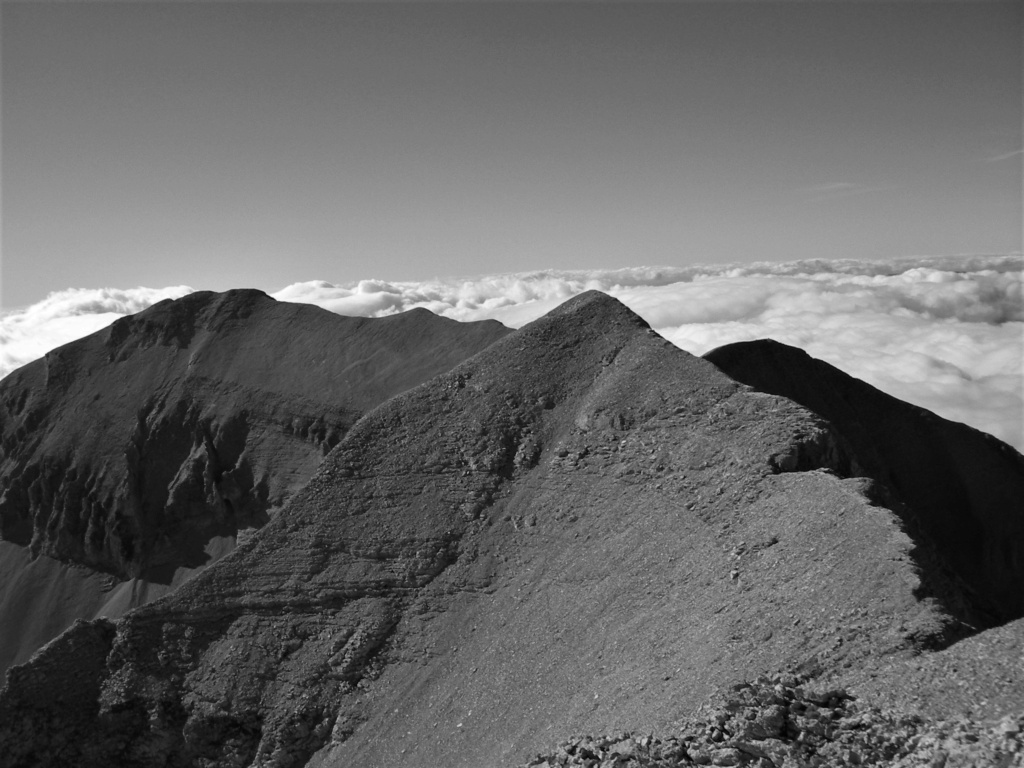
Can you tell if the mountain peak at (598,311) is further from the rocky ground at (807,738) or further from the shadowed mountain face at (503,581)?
the rocky ground at (807,738)

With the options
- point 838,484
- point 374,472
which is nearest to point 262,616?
point 374,472

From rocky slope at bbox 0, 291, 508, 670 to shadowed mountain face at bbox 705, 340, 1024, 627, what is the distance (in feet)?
63.9

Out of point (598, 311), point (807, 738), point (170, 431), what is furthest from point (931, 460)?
point (170, 431)

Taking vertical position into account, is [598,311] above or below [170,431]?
above

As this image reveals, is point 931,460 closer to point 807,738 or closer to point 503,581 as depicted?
point 503,581

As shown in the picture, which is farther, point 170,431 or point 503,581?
point 170,431

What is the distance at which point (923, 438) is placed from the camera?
52.1 meters

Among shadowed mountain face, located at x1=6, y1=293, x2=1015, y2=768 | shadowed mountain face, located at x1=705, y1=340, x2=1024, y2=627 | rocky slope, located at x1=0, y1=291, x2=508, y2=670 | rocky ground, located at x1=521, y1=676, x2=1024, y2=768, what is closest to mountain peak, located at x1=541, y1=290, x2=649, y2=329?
shadowed mountain face, located at x1=6, y1=293, x2=1015, y2=768

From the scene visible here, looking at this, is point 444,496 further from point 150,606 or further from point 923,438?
point 923,438

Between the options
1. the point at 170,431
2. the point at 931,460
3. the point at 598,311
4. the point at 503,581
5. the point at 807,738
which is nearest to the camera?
the point at 807,738

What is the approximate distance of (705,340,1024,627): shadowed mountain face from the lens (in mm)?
48344

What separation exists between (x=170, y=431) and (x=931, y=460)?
56.7 metres

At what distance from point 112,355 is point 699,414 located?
2301 inches

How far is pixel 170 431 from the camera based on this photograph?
64125mm
